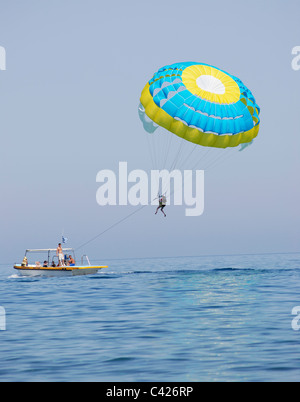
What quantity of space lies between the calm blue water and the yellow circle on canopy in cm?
1092

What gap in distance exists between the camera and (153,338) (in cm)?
1830

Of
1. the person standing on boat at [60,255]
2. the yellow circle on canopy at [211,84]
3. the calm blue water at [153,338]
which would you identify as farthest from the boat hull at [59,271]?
the yellow circle on canopy at [211,84]

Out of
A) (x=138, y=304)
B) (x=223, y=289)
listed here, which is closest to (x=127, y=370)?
(x=138, y=304)

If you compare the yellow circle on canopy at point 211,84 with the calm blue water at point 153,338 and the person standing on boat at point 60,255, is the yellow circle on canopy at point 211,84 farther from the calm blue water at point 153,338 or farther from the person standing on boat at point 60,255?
the person standing on boat at point 60,255

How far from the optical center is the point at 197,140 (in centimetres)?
3306

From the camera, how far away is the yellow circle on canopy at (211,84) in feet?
107

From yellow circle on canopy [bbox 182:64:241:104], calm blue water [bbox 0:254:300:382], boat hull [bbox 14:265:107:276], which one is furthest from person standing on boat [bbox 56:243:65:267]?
yellow circle on canopy [bbox 182:64:241:104]

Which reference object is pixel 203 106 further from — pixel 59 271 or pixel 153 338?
pixel 59 271

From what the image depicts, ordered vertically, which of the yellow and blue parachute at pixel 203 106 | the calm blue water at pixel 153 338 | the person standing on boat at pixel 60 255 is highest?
the yellow and blue parachute at pixel 203 106

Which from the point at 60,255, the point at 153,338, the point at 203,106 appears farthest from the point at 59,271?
the point at 153,338

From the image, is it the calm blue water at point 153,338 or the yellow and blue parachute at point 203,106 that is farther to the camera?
the yellow and blue parachute at point 203,106

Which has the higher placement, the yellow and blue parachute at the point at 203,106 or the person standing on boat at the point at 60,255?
the yellow and blue parachute at the point at 203,106

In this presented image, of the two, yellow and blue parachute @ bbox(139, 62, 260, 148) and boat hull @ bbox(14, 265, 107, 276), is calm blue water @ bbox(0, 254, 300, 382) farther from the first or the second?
boat hull @ bbox(14, 265, 107, 276)
